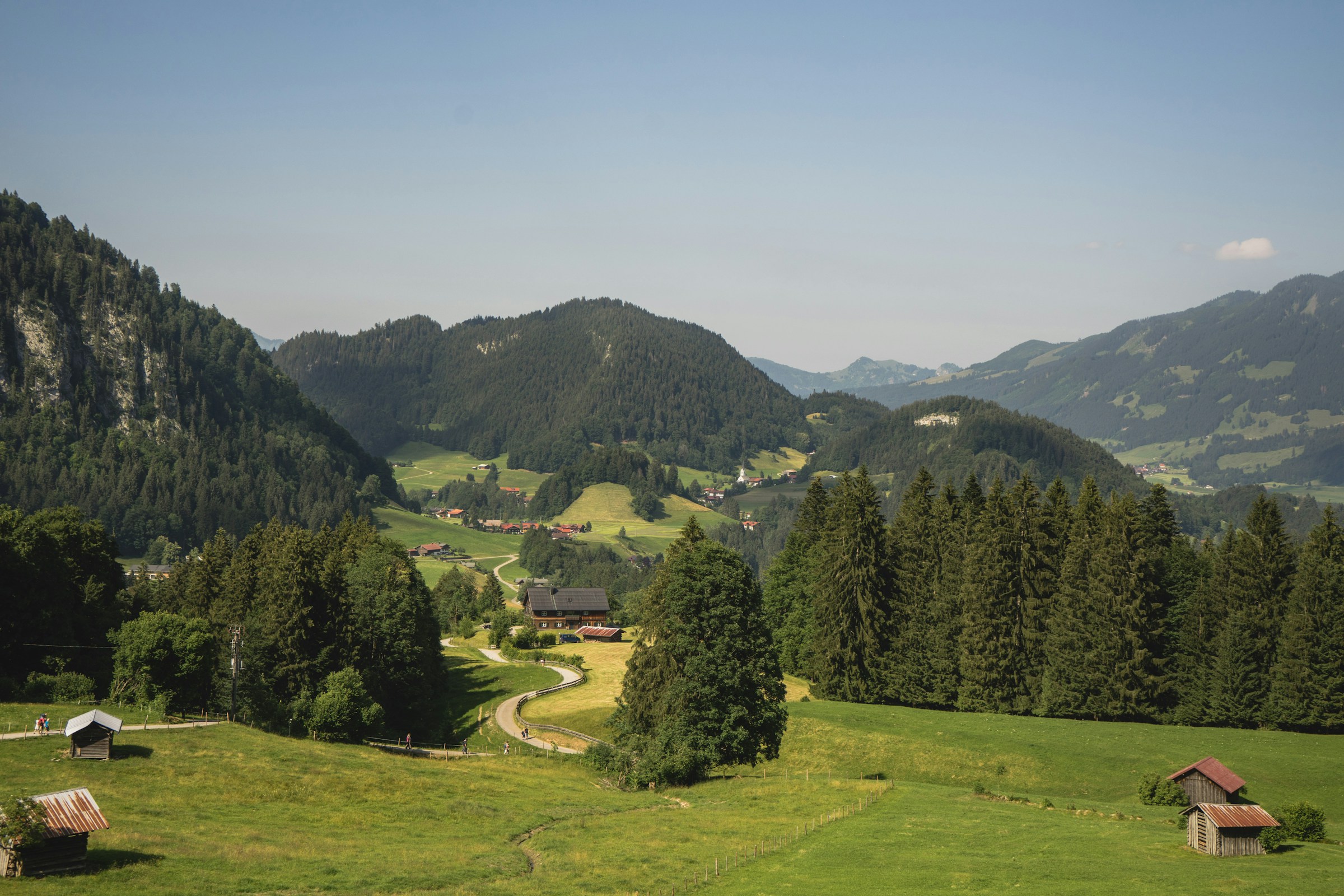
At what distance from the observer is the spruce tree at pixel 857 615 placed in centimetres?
7631

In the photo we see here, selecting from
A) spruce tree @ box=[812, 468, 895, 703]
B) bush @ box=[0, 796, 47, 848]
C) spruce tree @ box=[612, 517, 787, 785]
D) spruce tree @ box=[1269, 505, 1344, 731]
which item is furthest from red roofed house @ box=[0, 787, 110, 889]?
spruce tree @ box=[1269, 505, 1344, 731]

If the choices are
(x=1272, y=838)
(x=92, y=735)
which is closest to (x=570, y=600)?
(x=92, y=735)

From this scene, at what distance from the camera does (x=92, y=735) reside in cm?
4447

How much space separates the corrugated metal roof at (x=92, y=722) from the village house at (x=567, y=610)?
9929 centimetres

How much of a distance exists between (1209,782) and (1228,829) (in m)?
9.76

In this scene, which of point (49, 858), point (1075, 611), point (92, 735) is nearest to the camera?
point (49, 858)

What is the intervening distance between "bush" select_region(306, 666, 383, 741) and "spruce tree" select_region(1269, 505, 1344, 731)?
5820 cm

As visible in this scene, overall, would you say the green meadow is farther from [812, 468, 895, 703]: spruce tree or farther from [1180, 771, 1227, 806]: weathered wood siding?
[812, 468, 895, 703]: spruce tree

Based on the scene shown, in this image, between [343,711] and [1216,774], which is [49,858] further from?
[1216,774]

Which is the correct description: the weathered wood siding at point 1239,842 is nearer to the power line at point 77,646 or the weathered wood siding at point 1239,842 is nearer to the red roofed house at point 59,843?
the red roofed house at point 59,843

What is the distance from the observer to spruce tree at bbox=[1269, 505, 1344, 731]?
60.4 metres

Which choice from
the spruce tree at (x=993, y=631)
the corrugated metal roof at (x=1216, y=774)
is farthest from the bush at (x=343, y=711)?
the corrugated metal roof at (x=1216, y=774)

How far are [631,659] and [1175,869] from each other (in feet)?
112

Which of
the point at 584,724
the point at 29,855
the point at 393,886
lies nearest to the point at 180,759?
the point at 29,855
